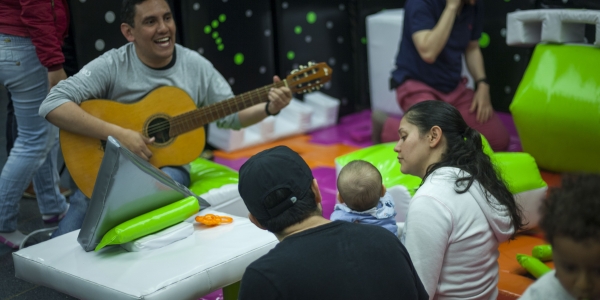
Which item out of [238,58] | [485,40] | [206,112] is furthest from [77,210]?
[485,40]

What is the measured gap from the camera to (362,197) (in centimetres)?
241

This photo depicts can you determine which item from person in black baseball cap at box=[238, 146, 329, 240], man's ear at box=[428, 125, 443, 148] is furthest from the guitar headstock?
person in black baseball cap at box=[238, 146, 329, 240]

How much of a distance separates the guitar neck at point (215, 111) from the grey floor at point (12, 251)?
0.91 metres

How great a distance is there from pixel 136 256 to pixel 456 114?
113 centimetres

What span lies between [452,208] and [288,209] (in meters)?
0.59

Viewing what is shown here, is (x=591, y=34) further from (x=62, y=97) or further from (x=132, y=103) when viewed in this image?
(x=62, y=97)

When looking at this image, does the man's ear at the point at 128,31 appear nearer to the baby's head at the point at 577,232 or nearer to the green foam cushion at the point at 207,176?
the green foam cushion at the point at 207,176

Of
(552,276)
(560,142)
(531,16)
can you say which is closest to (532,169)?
(560,142)

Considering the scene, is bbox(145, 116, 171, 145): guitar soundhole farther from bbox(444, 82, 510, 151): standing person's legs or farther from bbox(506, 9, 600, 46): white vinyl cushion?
bbox(506, 9, 600, 46): white vinyl cushion

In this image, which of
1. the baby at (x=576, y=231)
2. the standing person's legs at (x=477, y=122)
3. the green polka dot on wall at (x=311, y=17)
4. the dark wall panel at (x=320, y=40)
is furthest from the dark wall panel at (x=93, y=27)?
the baby at (x=576, y=231)

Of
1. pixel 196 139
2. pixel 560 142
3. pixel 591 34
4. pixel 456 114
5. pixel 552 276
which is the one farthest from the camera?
pixel 591 34

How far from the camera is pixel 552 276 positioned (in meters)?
1.46

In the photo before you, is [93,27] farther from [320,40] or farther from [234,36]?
[320,40]

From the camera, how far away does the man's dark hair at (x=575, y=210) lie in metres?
1.31
